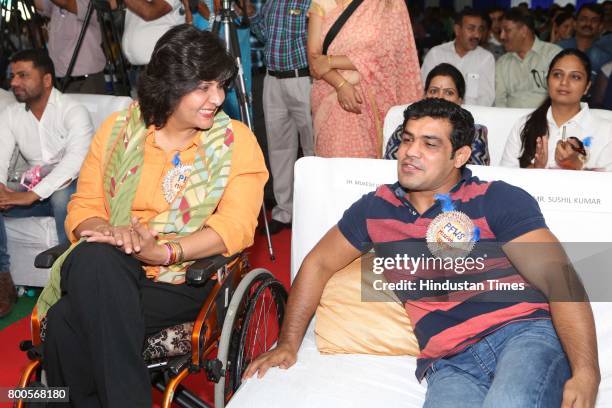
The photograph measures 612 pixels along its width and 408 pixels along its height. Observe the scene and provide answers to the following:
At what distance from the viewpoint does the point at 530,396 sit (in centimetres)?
178

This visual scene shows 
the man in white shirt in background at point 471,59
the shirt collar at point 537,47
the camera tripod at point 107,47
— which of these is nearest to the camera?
the camera tripod at point 107,47

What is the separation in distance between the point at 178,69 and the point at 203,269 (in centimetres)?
63

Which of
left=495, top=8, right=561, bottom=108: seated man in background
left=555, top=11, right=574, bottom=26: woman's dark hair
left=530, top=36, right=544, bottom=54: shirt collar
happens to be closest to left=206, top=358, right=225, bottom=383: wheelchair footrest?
left=495, top=8, right=561, bottom=108: seated man in background

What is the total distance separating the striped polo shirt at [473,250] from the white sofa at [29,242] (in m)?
1.83

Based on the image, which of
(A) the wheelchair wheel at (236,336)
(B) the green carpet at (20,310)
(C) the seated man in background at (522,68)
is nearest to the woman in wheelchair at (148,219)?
(A) the wheelchair wheel at (236,336)

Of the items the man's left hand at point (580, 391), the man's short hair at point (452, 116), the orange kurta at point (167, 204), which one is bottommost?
A: the man's left hand at point (580, 391)

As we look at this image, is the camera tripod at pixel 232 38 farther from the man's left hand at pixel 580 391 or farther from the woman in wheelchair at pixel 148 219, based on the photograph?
the man's left hand at pixel 580 391

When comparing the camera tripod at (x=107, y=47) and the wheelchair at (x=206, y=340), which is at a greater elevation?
the camera tripod at (x=107, y=47)

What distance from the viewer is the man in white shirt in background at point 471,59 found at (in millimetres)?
4789

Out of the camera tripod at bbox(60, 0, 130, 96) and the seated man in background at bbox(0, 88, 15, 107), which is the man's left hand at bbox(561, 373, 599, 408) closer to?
the seated man in background at bbox(0, 88, 15, 107)

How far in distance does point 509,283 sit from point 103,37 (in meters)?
3.50

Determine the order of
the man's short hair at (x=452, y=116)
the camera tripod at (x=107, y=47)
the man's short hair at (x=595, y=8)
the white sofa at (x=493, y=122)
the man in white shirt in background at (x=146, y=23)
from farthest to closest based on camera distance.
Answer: the man's short hair at (x=595, y=8) → the camera tripod at (x=107, y=47) → the man in white shirt in background at (x=146, y=23) → the white sofa at (x=493, y=122) → the man's short hair at (x=452, y=116)

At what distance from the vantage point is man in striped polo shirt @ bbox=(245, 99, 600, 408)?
1.87 metres

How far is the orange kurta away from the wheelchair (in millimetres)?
107
